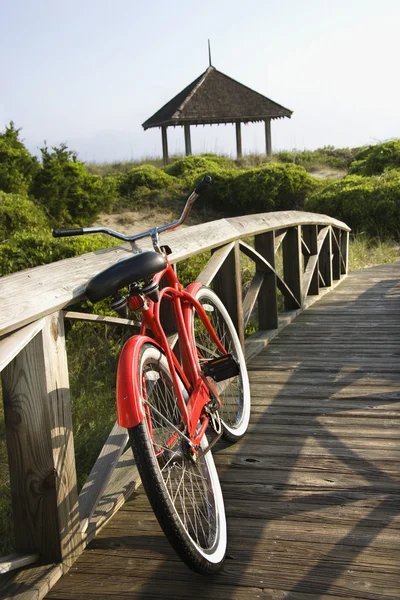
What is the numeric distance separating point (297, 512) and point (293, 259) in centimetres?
379

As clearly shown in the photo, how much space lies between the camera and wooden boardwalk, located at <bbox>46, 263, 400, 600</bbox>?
2051 mm

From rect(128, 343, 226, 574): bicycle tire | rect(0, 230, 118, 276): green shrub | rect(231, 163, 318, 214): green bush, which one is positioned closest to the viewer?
rect(128, 343, 226, 574): bicycle tire

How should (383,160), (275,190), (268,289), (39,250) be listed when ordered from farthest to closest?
(383,160) → (275,190) → (39,250) → (268,289)

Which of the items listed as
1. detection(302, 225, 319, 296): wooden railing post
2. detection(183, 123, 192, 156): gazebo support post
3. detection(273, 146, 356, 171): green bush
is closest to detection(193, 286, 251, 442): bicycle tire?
detection(302, 225, 319, 296): wooden railing post

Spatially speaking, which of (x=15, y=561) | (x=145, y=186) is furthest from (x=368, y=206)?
(x=15, y=561)

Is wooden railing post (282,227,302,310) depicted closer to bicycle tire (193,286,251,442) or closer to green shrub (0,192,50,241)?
bicycle tire (193,286,251,442)

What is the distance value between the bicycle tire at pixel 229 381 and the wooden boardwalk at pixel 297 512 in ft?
0.28

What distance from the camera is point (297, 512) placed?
2.48 meters

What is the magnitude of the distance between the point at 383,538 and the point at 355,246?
32.7 ft

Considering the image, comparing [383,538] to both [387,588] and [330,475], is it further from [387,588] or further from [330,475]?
[330,475]

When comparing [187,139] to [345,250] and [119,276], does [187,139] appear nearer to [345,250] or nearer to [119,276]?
[345,250]

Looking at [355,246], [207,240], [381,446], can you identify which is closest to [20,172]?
[355,246]

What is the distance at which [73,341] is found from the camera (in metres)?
6.09

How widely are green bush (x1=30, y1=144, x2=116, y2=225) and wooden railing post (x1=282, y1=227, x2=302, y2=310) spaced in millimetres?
7881
